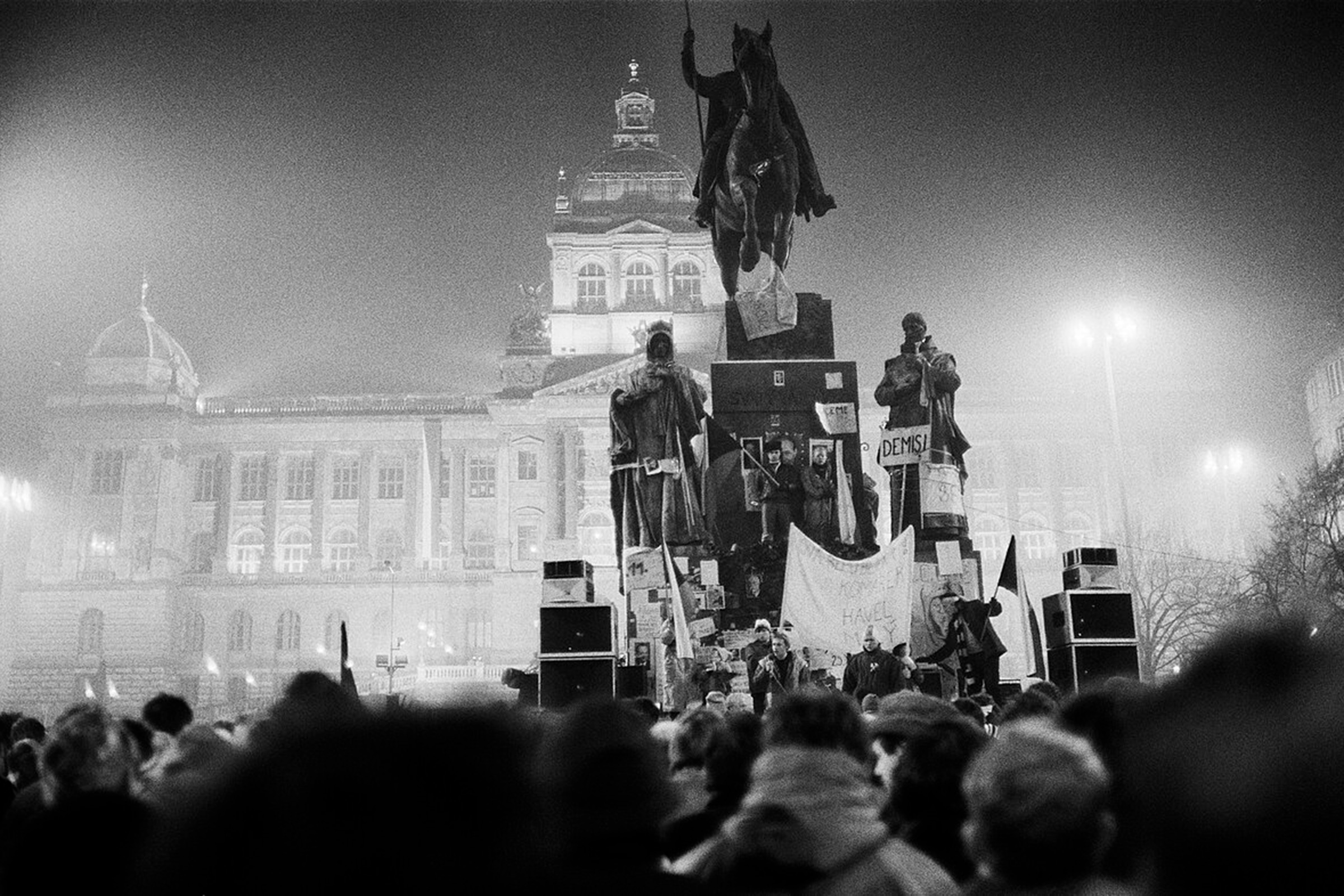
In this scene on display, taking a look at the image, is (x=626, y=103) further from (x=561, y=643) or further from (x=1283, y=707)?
(x=1283, y=707)

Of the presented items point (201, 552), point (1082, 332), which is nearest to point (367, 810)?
point (1082, 332)

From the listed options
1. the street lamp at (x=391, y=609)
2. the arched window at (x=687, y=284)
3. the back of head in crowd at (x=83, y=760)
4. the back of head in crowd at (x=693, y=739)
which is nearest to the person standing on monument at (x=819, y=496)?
the back of head in crowd at (x=693, y=739)

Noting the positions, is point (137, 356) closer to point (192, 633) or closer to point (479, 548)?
point (192, 633)

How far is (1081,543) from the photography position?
6844cm

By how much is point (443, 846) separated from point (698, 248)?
76120mm

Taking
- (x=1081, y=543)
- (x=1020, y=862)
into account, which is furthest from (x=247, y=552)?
(x=1020, y=862)

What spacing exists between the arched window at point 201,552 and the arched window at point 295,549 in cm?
383

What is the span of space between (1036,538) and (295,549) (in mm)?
42569

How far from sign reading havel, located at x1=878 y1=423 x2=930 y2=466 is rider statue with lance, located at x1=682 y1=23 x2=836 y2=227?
10.3 ft

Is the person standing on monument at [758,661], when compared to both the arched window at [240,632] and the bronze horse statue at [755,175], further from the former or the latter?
the arched window at [240,632]

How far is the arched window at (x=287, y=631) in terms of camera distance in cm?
7106

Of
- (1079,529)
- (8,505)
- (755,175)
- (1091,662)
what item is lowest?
Answer: (1091,662)

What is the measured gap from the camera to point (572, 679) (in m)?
12.4

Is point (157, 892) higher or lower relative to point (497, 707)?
lower
